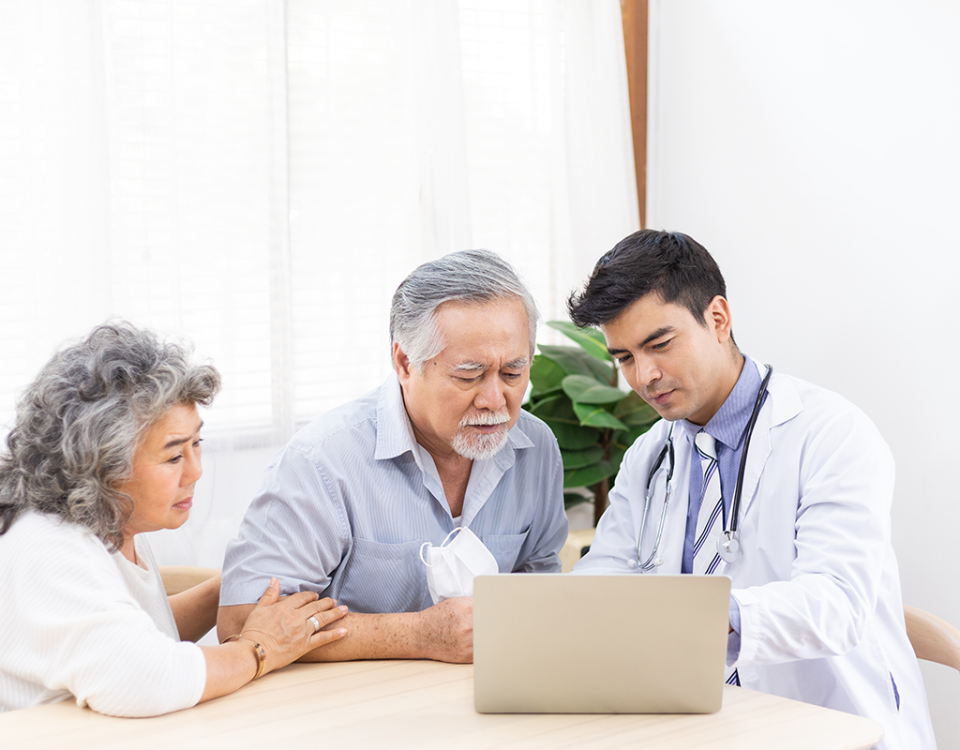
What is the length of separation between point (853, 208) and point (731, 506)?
1.23 meters

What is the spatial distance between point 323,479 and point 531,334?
506 mm

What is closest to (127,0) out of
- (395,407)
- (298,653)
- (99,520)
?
(395,407)

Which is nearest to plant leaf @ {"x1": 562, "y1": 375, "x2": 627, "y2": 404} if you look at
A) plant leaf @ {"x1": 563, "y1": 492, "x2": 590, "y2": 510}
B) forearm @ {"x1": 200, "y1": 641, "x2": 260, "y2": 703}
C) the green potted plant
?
the green potted plant

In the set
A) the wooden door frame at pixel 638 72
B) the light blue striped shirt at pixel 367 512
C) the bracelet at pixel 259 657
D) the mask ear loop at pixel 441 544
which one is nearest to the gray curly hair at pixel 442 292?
the light blue striped shirt at pixel 367 512

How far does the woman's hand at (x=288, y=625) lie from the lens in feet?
4.71

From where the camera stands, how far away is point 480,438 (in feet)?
5.66

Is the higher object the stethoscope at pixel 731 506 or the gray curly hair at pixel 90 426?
the gray curly hair at pixel 90 426

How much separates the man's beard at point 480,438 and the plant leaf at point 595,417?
3.34 ft

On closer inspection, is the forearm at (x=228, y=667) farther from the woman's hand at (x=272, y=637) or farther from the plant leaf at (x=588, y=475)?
the plant leaf at (x=588, y=475)

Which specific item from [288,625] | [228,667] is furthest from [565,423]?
[228,667]

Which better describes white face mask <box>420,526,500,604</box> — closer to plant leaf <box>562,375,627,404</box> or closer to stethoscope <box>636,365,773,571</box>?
stethoscope <box>636,365,773,571</box>

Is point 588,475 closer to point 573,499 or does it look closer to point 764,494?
point 573,499

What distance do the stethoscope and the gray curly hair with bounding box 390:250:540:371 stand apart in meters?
0.40

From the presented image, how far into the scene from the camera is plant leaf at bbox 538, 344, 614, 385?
2969 mm
